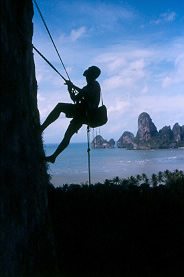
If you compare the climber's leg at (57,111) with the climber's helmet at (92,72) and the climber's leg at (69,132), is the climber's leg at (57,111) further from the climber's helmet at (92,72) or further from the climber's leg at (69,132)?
the climber's helmet at (92,72)

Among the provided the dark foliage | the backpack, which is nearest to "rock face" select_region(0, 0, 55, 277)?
the backpack

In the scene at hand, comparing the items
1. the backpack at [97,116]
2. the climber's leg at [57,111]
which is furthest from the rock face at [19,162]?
the backpack at [97,116]

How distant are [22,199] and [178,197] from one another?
7621mm

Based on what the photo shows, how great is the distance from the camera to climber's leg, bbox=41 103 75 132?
15.9ft

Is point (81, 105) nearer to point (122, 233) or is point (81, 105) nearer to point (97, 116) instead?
point (97, 116)

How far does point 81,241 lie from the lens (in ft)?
27.4

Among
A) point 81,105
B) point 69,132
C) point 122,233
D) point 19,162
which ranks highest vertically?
point 81,105

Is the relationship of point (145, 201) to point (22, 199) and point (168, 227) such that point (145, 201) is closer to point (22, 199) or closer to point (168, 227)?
point (168, 227)

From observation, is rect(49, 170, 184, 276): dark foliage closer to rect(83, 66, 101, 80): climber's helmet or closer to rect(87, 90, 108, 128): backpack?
rect(87, 90, 108, 128): backpack

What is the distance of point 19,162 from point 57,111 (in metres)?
1.65

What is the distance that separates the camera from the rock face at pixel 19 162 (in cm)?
313

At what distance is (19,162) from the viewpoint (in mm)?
3646

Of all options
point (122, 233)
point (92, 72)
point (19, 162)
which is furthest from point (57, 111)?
point (122, 233)

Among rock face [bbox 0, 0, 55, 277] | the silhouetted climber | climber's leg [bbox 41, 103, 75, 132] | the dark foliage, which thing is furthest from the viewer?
the dark foliage
